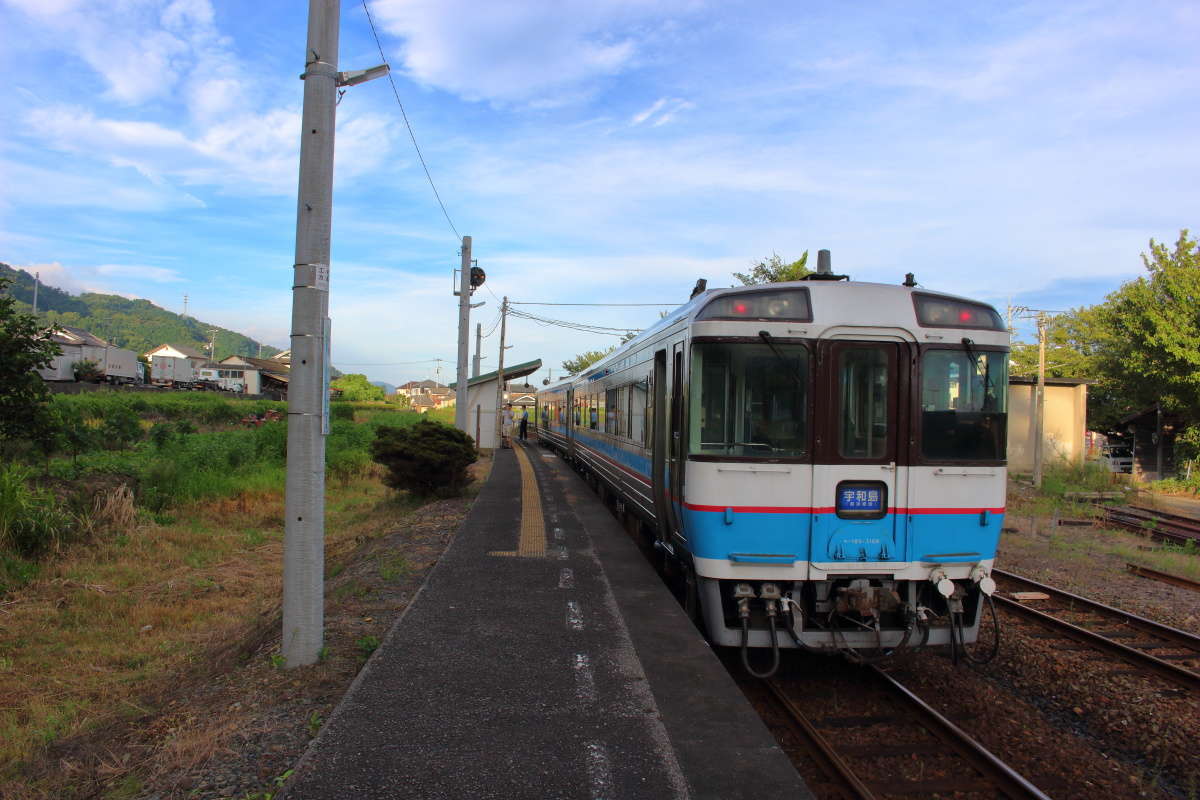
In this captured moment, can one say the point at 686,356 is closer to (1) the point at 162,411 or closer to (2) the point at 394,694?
(2) the point at 394,694

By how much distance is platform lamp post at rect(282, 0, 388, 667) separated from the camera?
501 cm

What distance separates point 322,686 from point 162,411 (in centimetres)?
3107

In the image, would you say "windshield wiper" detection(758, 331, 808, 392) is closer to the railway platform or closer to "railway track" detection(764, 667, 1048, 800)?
the railway platform

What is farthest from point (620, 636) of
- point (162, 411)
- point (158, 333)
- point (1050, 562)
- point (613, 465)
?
point (158, 333)

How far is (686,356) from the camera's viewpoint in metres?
5.67

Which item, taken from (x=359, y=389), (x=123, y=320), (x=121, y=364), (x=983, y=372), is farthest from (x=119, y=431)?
(x=123, y=320)

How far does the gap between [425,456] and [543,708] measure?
388 inches

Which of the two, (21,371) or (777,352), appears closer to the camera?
(777,352)

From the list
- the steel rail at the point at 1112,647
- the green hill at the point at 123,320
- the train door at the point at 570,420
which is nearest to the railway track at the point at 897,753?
the steel rail at the point at 1112,647

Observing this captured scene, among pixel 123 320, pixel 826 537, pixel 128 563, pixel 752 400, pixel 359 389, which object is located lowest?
pixel 128 563

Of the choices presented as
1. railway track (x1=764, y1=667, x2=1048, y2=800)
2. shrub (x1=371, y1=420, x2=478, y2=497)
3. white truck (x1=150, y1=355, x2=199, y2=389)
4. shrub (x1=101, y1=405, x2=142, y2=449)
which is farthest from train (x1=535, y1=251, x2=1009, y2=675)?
white truck (x1=150, y1=355, x2=199, y2=389)

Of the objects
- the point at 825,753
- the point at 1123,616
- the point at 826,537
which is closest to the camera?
the point at 825,753

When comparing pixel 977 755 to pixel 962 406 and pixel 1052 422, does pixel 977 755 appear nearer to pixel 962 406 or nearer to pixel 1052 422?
pixel 962 406

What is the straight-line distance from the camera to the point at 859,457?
17.8 ft
